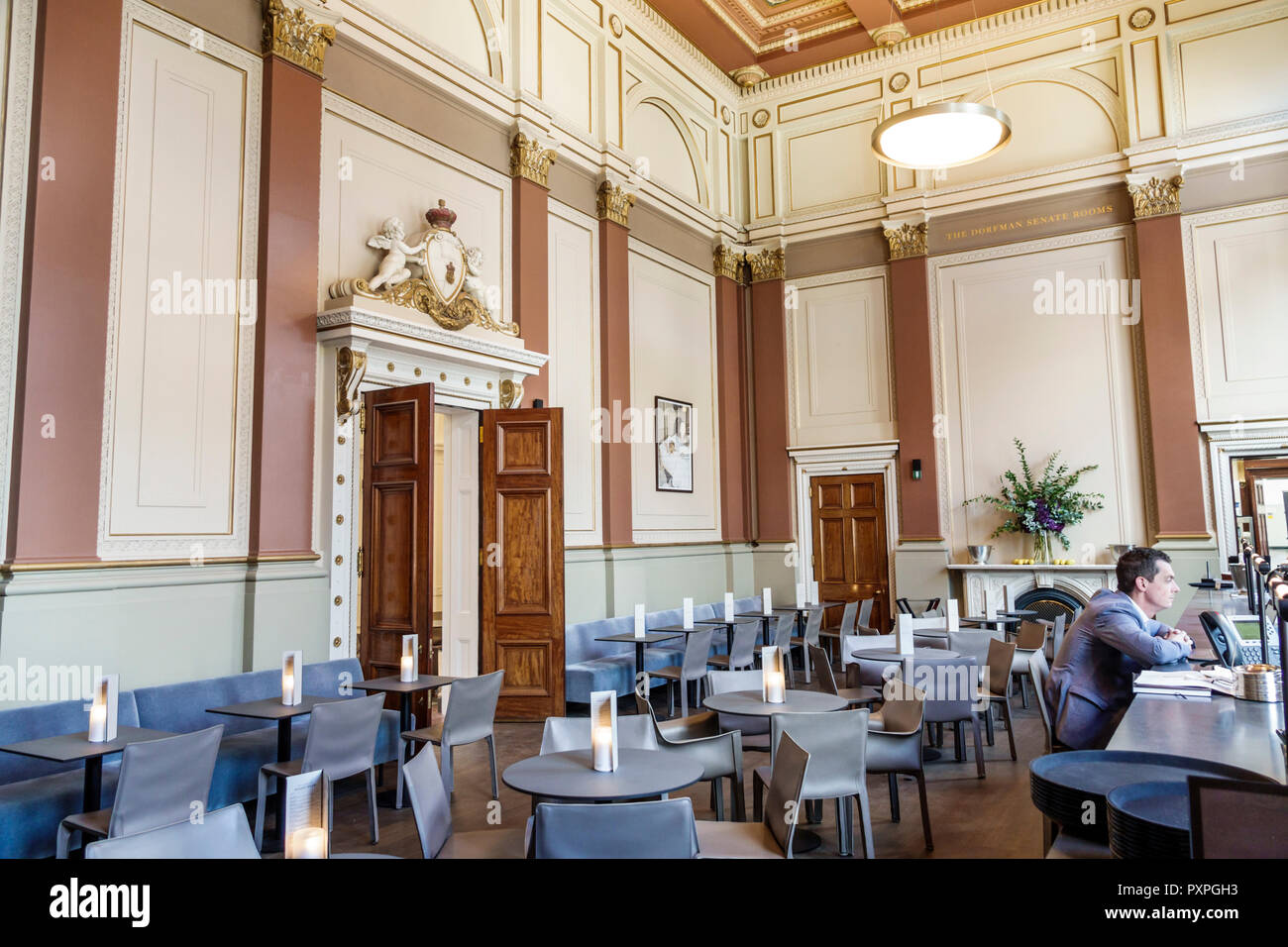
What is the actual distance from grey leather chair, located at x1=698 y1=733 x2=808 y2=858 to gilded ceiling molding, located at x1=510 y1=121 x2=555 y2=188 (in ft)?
20.2

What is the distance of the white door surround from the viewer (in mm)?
10430

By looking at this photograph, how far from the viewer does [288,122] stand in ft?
18.3

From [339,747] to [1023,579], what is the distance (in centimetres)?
793

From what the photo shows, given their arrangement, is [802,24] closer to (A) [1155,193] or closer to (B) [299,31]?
(A) [1155,193]

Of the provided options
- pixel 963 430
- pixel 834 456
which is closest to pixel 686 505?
pixel 834 456

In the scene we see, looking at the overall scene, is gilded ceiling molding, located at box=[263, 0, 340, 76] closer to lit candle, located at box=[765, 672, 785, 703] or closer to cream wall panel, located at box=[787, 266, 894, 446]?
lit candle, located at box=[765, 672, 785, 703]

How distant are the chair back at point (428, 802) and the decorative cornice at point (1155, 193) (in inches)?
373

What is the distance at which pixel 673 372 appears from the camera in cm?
998

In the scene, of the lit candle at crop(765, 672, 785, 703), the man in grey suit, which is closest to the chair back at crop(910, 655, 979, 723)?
the lit candle at crop(765, 672, 785, 703)

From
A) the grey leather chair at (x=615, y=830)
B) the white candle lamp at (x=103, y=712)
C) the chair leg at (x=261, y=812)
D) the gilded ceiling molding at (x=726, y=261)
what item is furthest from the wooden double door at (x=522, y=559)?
the gilded ceiling molding at (x=726, y=261)

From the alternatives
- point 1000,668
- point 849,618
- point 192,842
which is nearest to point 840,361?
point 849,618

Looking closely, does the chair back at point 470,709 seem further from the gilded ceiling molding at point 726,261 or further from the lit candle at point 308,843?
the gilded ceiling molding at point 726,261

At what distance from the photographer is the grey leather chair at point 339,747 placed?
382 cm
